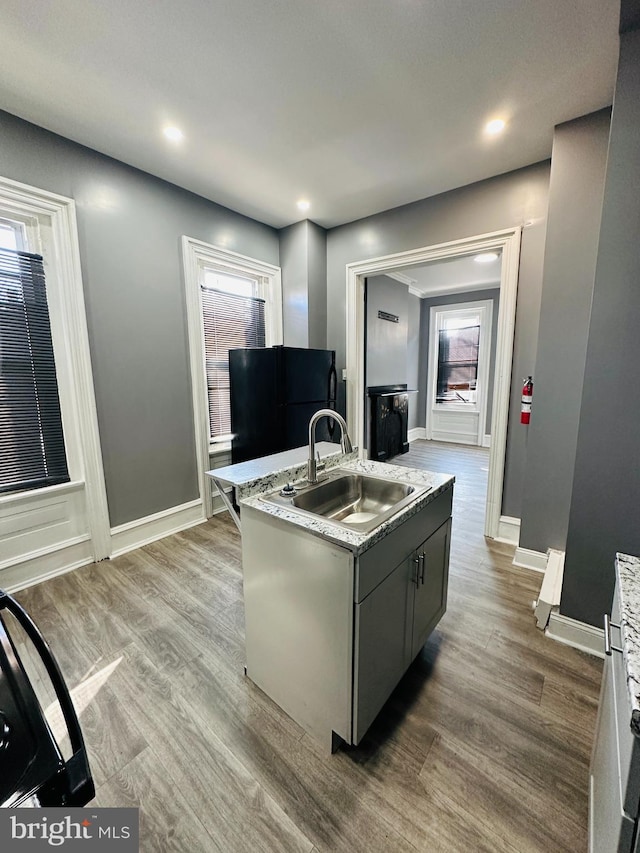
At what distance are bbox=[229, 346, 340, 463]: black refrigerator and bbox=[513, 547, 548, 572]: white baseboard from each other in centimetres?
187

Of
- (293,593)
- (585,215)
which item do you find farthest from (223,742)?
(585,215)

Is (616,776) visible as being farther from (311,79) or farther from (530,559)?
(311,79)

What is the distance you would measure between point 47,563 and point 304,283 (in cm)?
319

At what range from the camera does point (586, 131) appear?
2070mm

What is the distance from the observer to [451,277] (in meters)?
5.45

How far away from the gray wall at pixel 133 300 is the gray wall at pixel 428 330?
454 centimetres

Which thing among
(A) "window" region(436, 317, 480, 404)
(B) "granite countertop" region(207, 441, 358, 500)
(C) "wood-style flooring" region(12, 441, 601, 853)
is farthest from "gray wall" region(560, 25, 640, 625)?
(A) "window" region(436, 317, 480, 404)

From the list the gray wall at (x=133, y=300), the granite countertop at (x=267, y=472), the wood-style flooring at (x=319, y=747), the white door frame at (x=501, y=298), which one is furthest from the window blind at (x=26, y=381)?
the white door frame at (x=501, y=298)

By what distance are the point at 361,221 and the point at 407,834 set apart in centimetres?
401

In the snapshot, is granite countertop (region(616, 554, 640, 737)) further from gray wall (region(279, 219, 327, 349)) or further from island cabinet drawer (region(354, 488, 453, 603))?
gray wall (region(279, 219, 327, 349))

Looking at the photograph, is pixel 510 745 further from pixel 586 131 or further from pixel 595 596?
pixel 586 131

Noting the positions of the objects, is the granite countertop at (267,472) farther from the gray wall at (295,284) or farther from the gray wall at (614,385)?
the gray wall at (295,284)

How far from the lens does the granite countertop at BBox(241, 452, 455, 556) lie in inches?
43.7

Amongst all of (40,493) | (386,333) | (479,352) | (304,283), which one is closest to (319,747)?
(40,493)
